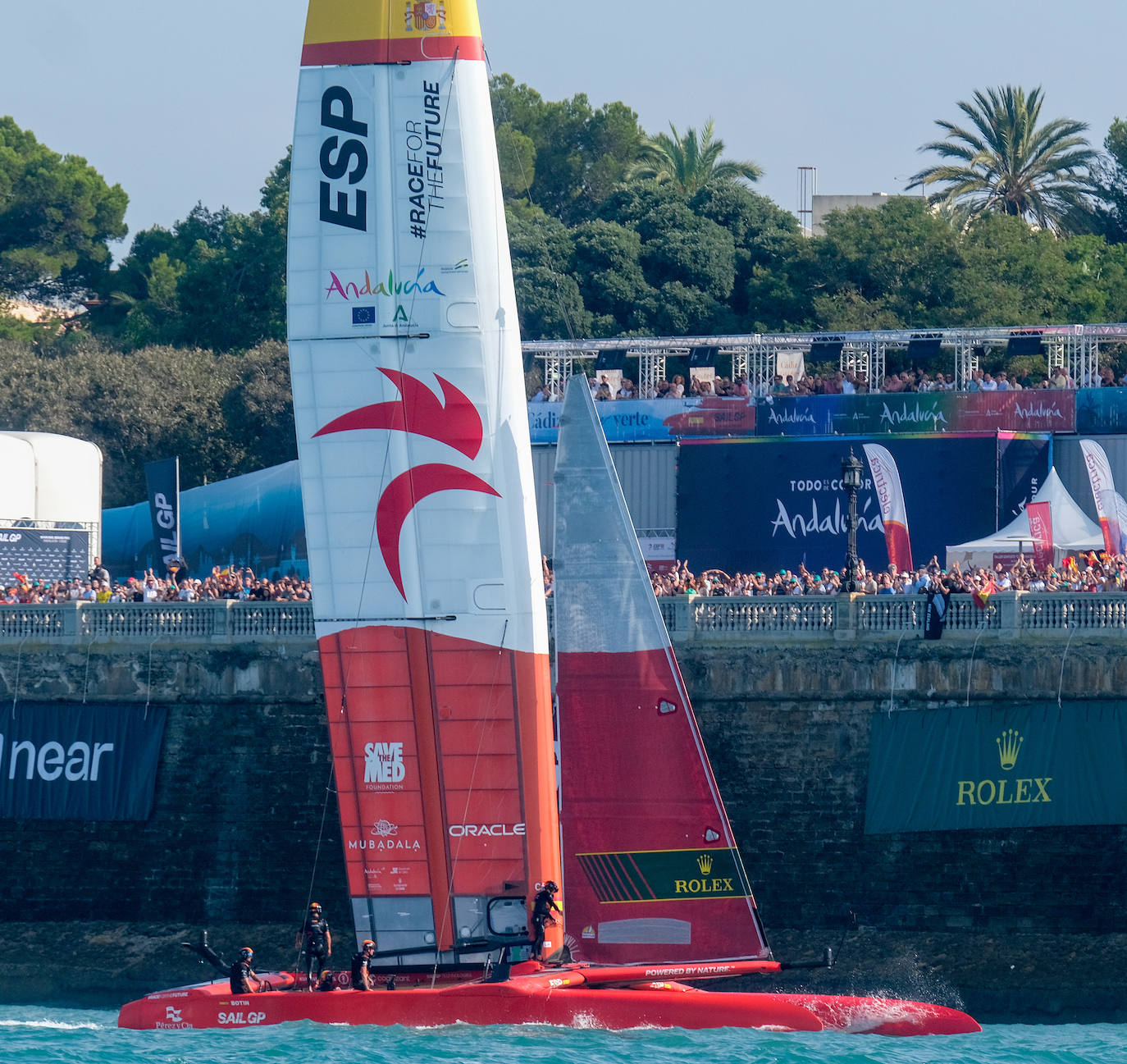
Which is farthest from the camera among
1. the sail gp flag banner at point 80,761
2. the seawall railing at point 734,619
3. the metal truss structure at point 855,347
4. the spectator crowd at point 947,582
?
the metal truss structure at point 855,347

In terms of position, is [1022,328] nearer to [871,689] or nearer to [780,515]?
[780,515]

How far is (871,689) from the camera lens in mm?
32000

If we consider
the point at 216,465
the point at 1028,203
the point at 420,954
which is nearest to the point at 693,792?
the point at 420,954

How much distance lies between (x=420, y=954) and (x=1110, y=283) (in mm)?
44262

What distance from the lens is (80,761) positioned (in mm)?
34312

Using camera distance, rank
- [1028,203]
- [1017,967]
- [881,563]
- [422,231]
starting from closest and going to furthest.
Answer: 1. [422,231]
2. [1017,967]
3. [881,563]
4. [1028,203]

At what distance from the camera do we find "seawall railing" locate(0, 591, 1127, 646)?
3152cm

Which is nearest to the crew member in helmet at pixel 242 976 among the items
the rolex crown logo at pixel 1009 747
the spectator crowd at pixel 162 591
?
the spectator crowd at pixel 162 591

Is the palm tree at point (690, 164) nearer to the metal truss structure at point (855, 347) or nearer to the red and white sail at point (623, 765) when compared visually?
the metal truss structure at point (855, 347)

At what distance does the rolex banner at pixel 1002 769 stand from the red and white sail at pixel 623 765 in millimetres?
8137

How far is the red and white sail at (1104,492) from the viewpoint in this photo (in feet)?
126

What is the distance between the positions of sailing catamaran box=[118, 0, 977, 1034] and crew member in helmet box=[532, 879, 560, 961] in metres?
0.18

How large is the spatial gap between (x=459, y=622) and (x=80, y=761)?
41.9 feet

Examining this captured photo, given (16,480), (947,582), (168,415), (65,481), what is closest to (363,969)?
(947,582)
